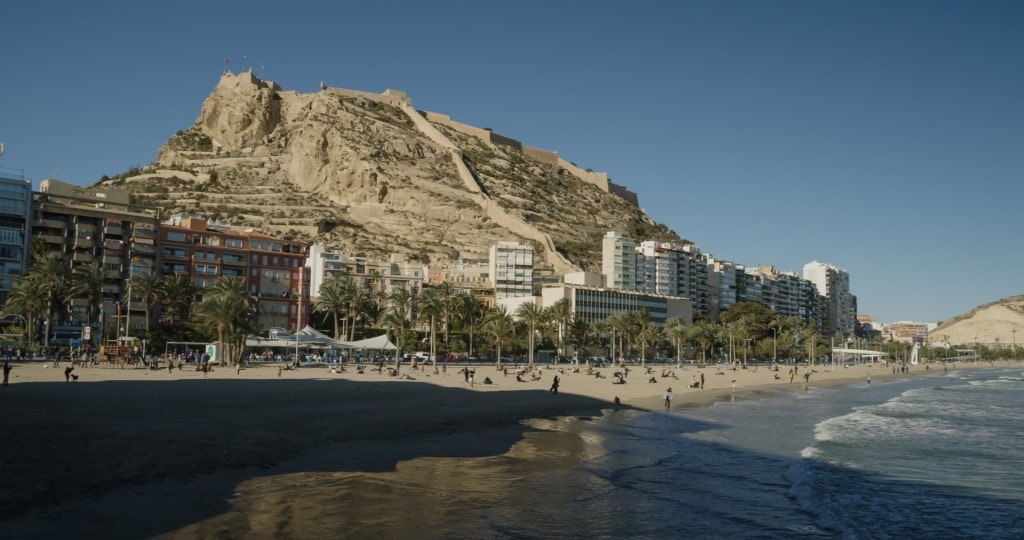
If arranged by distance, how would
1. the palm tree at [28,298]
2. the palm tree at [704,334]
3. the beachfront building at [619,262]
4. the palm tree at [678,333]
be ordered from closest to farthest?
the palm tree at [28,298] < the palm tree at [678,333] < the palm tree at [704,334] < the beachfront building at [619,262]

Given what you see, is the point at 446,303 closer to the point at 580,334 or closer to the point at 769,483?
the point at 580,334

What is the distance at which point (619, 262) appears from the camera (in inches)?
5876

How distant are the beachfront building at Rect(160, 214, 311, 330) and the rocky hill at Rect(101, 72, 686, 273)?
39021mm

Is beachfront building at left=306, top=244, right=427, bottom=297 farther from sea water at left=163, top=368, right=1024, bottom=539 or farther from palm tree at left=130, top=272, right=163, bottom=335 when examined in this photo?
sea water at left=163, top=368, right=1024, bottom=539

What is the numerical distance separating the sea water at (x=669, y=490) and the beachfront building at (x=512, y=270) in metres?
92.5

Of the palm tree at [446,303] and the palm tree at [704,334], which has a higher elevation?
the palm tree at [446,303]

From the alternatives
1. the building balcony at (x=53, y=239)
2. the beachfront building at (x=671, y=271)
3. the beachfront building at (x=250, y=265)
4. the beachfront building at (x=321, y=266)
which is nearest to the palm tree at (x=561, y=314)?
the beachfront building at (x=250, y=265)

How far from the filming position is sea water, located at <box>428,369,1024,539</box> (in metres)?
16.0

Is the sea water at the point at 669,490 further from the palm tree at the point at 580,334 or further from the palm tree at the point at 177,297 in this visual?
the palm tree at the point at 580,334

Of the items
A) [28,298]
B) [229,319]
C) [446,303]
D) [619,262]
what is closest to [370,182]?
[619,262]

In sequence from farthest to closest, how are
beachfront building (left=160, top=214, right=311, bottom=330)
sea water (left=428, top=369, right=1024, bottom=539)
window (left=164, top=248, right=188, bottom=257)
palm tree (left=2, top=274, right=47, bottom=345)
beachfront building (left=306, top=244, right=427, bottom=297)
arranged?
1. beachfront building (left=306, top=244, right=427, bottom=297)
2. beachfront building (left=160, top=214, right=311, bottom=330)
3. window (left=164, top=248, right=188, bottom=257)
4. palm tree (left=2, top=274, right=47, bottom=345)
5. sea water (left=428, top=369, right=1024, bottom=539)

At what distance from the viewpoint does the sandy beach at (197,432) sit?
Result: 1395 cm

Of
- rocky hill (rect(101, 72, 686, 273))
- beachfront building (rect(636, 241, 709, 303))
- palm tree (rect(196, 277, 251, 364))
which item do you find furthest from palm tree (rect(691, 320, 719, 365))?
palm tree (rect(196, 277, 251, 364))

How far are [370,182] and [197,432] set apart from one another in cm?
14013
